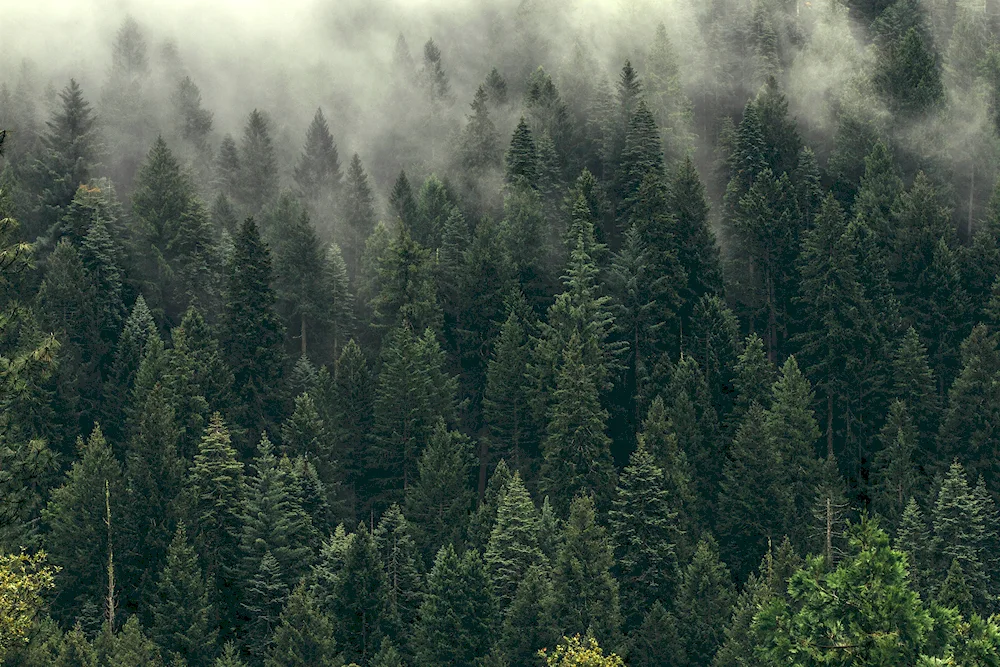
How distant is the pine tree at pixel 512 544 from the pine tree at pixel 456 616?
13.5ft

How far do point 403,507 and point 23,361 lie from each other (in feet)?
208

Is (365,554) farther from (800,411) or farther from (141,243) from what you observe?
(141,243)

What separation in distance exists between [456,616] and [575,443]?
23217 mm

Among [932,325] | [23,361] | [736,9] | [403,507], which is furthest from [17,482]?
[736,9]

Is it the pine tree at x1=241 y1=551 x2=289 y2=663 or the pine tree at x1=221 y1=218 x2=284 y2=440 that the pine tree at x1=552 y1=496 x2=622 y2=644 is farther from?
the pine tree at x1=221 y1=218 x2=284 y2=440

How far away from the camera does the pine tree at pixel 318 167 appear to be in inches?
6309

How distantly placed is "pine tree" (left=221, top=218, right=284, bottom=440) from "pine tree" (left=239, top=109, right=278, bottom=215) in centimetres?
3918

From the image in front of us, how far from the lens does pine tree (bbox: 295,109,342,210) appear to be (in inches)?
6309

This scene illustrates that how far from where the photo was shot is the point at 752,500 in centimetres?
10200

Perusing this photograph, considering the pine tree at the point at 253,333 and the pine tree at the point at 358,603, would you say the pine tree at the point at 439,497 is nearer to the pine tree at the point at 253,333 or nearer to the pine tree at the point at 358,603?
the pine tree at the point at 358,603

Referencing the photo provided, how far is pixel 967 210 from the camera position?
140 meters

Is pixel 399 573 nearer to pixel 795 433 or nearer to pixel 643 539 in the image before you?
pixel 643 539

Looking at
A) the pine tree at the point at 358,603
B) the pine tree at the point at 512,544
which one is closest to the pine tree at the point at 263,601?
the pine tree at the point at 358,603

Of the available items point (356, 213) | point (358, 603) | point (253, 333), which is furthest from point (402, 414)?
point (356, 213)
